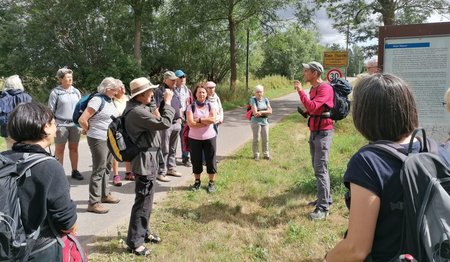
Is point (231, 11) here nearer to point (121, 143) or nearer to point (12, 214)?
point (121, 143)

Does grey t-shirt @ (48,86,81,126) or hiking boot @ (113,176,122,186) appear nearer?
grey t-shirt @ (48,86,81,126)

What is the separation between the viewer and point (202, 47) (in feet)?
88.8

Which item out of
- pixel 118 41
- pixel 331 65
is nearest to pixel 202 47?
pixel 118 41

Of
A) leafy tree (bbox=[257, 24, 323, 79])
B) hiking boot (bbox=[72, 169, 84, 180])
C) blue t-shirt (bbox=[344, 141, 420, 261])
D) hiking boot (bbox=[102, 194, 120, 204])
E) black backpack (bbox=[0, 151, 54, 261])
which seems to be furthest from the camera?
leafy tree (bbox=[257, 24, 323, 79])

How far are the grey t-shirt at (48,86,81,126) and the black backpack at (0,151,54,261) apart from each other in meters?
4.44

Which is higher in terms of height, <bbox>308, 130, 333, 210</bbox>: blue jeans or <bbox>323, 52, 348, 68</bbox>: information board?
<bbox>323, 52, 348, 68</bbox>: information board

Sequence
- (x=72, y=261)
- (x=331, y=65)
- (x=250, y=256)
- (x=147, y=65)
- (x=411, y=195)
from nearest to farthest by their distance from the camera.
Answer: (x=411, y=195), (x=72, y=261), (x=250, y=256), (x=331, y=65), (x=147, y=65)

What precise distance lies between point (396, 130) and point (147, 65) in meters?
25.1

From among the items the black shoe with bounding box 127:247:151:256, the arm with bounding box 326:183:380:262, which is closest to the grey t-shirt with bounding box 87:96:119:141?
the black shoe with bounding box 127:247:151:256

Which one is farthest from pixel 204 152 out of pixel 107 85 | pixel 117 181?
pixel 107 85

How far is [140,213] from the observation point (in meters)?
4.24

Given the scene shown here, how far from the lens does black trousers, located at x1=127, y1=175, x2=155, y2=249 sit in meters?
4.22

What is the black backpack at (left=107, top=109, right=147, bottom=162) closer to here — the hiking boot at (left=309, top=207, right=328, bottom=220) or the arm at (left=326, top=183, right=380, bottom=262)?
the hiking boot at (left=309, top=207, right=328, bottom=220)

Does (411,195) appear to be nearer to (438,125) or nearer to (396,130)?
(396,130)
